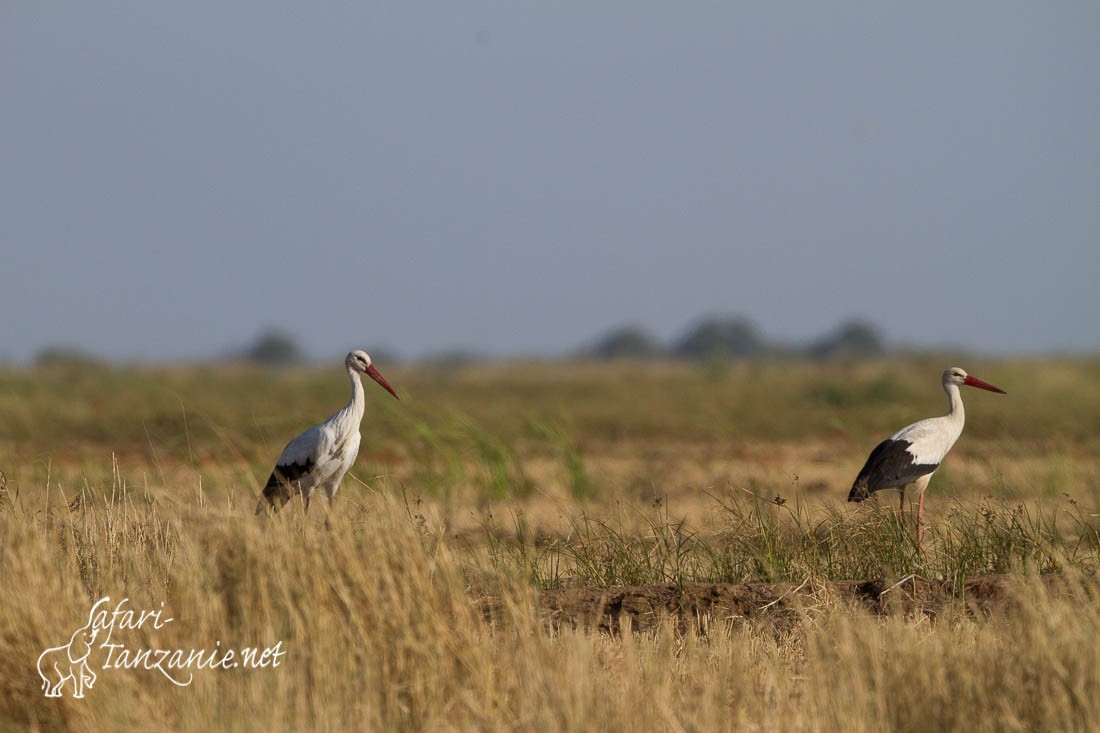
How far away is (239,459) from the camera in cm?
998

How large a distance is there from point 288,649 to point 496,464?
7140 mm

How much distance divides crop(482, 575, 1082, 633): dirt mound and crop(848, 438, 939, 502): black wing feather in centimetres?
247

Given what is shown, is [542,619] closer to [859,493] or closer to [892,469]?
[859,493]

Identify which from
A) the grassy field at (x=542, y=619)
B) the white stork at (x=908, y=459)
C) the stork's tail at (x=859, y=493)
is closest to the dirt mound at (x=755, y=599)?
the grassy field at (x=542, y=619)

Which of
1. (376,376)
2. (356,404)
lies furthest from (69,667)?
(376,376)

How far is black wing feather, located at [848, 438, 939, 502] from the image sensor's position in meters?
8.89

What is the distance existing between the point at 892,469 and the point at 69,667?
6.11m

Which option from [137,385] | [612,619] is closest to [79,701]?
[612,619]

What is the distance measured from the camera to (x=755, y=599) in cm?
629

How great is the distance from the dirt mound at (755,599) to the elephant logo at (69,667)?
1.91m

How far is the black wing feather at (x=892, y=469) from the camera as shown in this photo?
8.89 m

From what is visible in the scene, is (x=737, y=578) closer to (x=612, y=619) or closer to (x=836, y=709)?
(x=612, y=619)

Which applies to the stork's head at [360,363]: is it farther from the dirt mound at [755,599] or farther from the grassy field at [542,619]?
the dirt mound at [755,599]

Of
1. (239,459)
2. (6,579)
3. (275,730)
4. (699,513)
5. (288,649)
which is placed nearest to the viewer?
(275,730)
